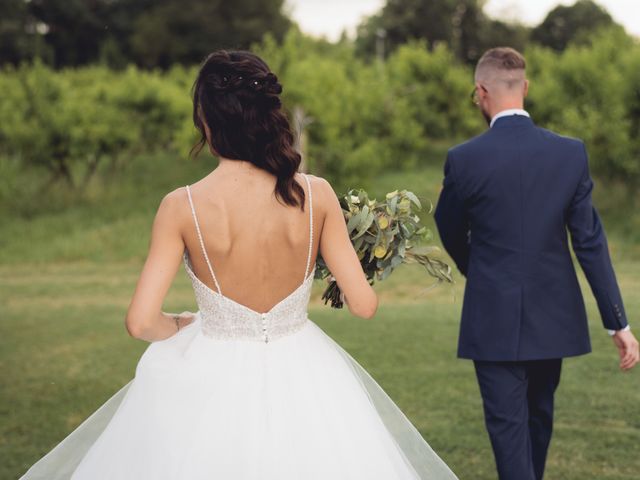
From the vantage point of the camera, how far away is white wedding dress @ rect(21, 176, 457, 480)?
3115 millimetres

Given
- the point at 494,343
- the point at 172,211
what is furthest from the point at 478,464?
the point at 172,211

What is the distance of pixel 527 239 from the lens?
168 inches

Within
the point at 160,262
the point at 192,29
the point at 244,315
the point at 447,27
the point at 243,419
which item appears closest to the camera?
Result: the point at 160,262

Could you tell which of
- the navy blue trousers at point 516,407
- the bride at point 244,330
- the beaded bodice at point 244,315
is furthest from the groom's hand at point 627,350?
the beaded bodice at point 244,315

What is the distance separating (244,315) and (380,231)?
0.86 metres

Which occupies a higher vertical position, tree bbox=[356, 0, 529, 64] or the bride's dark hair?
tree bbox=[356, 0, 529, 64]

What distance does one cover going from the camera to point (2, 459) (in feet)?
21.5

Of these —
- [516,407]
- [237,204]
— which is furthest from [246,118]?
[516,407]

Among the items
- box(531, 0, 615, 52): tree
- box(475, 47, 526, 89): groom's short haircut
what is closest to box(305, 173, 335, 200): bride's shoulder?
box(475, 47, 526, 89): groom's short haircut

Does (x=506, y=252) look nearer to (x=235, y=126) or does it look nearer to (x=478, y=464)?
(x=235, y=126)

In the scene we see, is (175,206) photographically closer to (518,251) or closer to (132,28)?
(518,251)

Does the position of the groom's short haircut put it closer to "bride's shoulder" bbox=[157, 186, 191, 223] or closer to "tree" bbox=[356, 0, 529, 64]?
"bride's shoulder" bbox=[157, 186, 191, 223]

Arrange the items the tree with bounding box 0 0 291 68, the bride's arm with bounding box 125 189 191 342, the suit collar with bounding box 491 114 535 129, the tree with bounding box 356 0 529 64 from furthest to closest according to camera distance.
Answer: the tree with bounding box 356 0 529 64 → the tree with bounding box 0 0 291 68 → the suit collar with bounding box 491 114 535 129 → the bride's arm with bounding box 125 189 191 342

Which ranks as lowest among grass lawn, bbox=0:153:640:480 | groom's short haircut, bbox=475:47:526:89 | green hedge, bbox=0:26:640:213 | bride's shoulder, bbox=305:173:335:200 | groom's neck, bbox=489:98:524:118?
grass lawn, bbox=0:153:640:480
